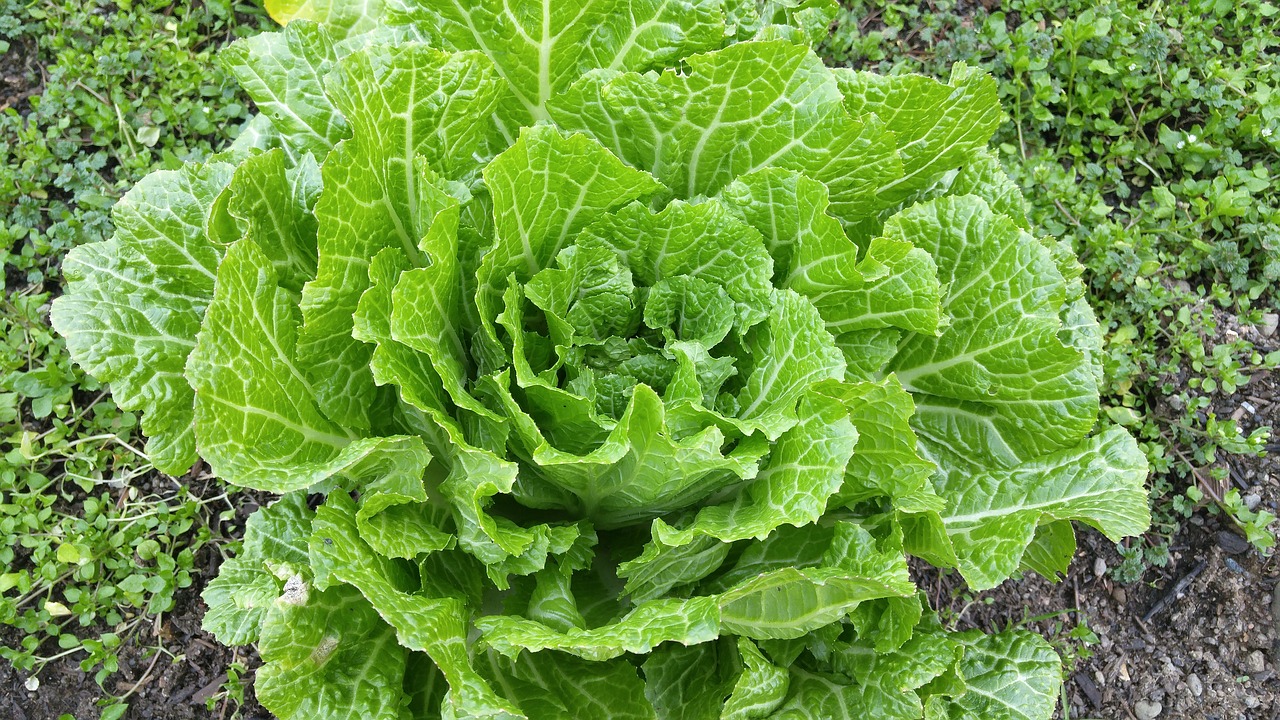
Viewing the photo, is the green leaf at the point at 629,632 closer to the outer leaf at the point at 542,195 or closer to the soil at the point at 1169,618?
the outer leaf at the point at 542,195

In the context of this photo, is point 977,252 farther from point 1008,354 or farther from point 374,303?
point 374,303

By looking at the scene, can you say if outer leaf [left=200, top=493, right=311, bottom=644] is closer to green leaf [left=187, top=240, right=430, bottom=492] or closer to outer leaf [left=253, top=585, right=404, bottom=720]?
outer leaf [left=253, top=585, right=404, bottom=720]

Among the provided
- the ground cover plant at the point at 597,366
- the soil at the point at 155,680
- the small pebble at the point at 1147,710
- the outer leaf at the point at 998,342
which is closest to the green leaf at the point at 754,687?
the ground cover plant at the point at 597,366

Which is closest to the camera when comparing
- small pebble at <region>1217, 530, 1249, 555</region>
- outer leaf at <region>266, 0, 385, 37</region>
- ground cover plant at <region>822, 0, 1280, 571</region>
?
outer leaf at <region>266, 0, 385, 37</region>

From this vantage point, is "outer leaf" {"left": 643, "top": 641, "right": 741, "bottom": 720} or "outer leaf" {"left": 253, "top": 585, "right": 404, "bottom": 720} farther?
"outer leaf" {"left": 643, "top": 641, "right": 741, "bottom": 720}

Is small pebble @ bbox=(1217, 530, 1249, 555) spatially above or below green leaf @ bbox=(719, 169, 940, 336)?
below

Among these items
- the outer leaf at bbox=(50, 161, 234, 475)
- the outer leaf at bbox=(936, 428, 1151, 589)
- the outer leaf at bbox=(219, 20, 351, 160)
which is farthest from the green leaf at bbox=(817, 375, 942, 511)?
the outer leaf at bbox=(50, 161, 234, 475)

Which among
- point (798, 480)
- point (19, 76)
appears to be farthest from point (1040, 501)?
point (19, 76)
